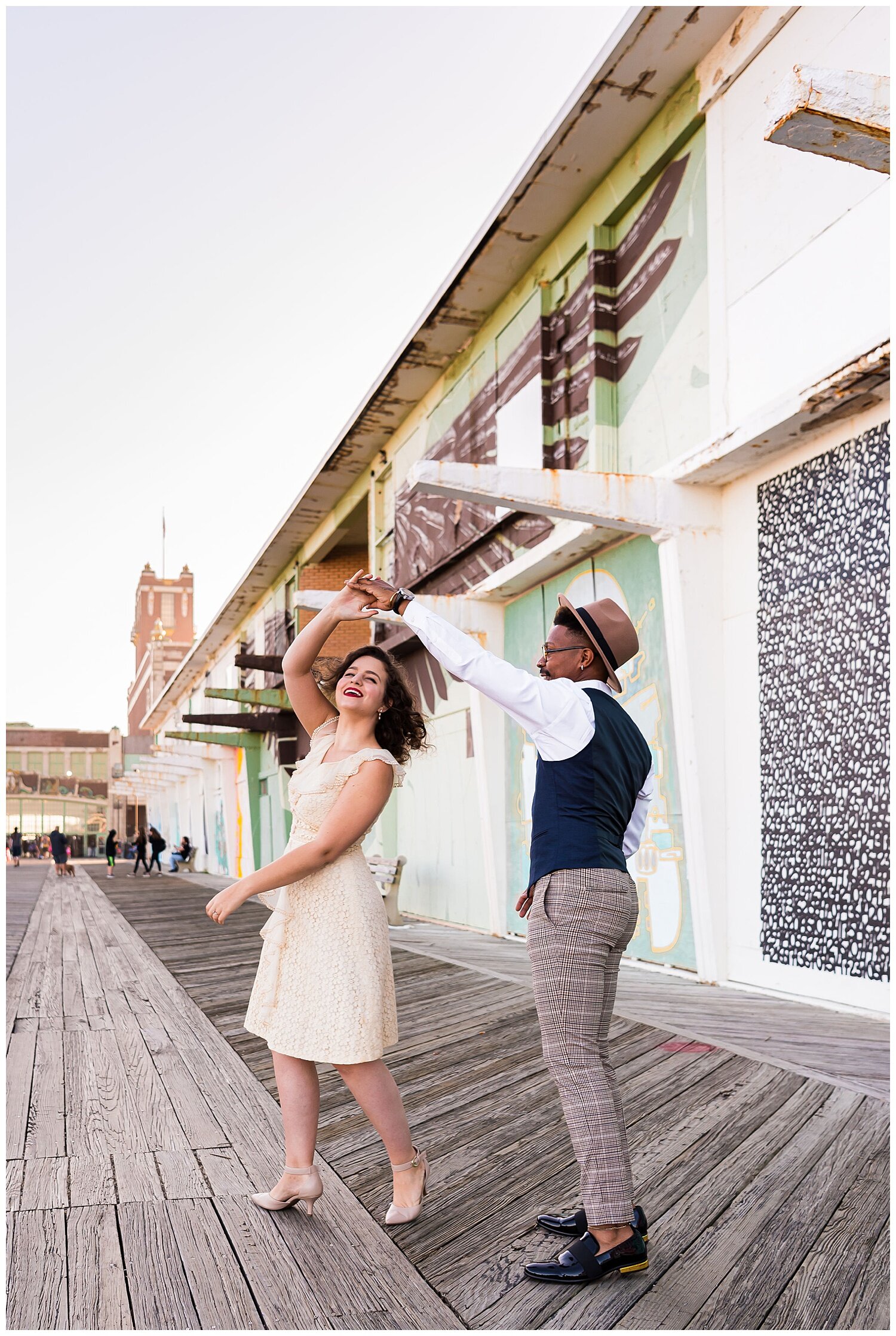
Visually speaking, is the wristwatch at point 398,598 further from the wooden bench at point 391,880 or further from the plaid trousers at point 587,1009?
the wooden bench at point 391,880

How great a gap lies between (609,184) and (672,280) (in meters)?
1.60

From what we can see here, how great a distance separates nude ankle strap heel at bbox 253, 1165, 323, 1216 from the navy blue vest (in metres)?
1.09

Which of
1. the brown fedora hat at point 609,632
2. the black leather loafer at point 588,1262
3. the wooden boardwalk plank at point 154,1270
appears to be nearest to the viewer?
the wooden boardwalk plank at point 154,1270

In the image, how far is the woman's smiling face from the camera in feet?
10.3

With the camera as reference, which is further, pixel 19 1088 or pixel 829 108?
pixel 19 1088

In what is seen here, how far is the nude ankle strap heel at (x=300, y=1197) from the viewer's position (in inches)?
120

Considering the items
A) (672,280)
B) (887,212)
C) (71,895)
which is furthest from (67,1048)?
(71,895)

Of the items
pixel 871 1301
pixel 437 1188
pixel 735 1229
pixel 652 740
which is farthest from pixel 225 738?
pixel 871 1301

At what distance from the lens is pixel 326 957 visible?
9.84 feet

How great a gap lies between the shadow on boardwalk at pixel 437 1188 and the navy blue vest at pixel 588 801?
3.34 feet

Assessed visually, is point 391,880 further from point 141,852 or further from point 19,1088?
point 141,852

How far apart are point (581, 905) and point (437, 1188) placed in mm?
1298

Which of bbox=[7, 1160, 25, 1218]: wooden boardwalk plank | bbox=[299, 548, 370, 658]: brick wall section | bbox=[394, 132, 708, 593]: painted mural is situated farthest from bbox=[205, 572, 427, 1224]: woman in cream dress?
bbox=[299, 548, 370, 658]: brick wall section

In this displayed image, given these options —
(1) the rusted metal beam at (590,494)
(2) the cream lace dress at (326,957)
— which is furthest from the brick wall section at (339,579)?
(2) the cream lace dress at (326,957)
